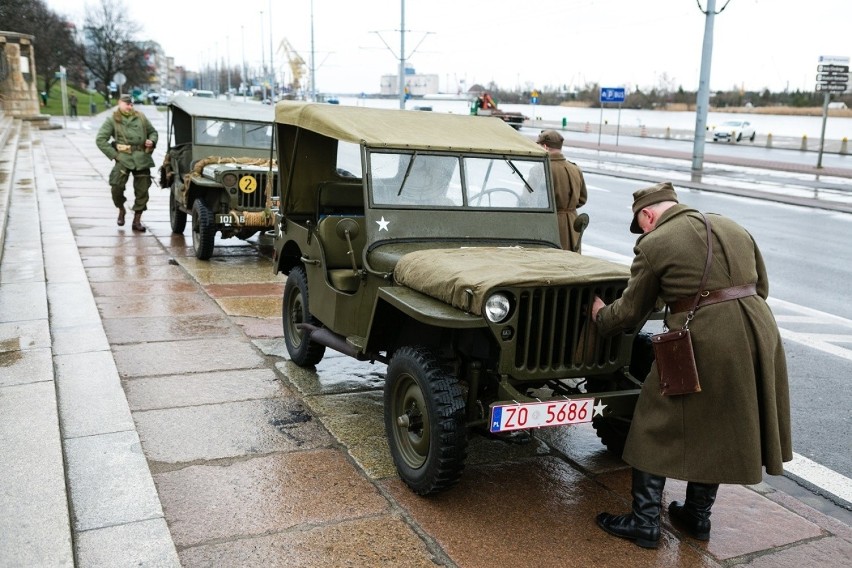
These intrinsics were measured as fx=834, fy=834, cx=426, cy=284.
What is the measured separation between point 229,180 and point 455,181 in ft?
19.1

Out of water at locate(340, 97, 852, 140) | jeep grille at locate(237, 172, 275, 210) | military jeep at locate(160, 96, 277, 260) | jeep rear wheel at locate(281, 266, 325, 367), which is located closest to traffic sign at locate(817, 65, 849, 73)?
military jeep at locate(160, 96, 277, 260)

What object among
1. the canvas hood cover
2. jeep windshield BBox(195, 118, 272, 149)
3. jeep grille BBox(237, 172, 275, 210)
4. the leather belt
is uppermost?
jeep windshield BBox(195, 118, 272, 149)

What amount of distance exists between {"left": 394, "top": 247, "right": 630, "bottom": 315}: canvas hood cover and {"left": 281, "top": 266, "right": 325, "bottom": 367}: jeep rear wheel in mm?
1602

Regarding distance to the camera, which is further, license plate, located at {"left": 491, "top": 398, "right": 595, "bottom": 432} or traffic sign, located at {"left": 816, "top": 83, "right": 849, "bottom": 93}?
traffic sign, located at {"left": 816, "top": 83, "right": 849, "bottom": 93}

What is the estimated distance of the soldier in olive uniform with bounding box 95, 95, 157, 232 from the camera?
39.9ft

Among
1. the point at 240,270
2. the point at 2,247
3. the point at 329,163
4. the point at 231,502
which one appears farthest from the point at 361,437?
the point at 2,247

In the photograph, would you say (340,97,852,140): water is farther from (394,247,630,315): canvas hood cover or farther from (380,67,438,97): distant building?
(394,247,630,315): canvas hood cover

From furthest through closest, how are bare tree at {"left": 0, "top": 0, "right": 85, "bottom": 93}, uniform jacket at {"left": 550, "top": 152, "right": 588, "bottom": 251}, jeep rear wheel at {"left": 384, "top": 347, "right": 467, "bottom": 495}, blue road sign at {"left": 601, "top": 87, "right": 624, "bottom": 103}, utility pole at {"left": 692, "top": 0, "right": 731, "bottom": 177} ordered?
1. bare tree at {"left": 0, "top": 0, "right": 85, "bottom": 93}
2. blue road sign at {"left": 601, "top": 87, "right": 624, "bottom": 103}
3. utility pole at {"left": 692, "top": 0, "right": 731, "bottom": 177}
4. uniform jacket at {"left": 550, "top": 152, "right": 588, "bottom": 251}
5. jeep rear wheel at {"left": 384, "top": 347, "right": 467, "bottom": 495}

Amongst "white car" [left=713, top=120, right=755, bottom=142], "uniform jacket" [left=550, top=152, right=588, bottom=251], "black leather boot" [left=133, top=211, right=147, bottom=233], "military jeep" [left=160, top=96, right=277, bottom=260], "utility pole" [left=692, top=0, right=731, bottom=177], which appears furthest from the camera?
"white car" [left=713, top=120, right=755, bottom=142]

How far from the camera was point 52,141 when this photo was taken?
3409 centimetres

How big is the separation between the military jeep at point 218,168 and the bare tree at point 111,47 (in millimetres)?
88540

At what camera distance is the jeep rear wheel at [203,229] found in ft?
34.5

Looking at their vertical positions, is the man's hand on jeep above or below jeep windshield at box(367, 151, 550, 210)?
below

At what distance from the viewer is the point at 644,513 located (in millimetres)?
3922
